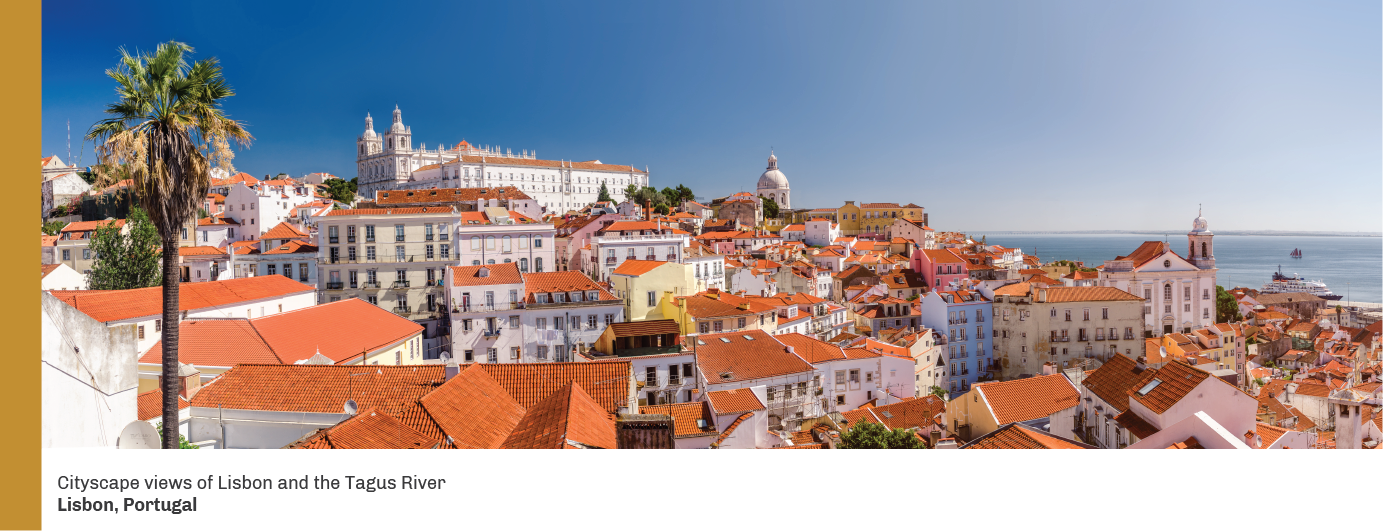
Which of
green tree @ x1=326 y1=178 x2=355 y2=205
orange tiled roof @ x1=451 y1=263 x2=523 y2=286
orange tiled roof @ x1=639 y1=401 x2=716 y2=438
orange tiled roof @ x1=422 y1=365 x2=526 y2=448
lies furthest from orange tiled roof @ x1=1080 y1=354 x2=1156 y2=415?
green tree @ x1=326 y1=178 x2=355 y2=205

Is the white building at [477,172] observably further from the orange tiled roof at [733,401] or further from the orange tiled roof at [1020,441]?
the orange tiled roof at [1020,441]

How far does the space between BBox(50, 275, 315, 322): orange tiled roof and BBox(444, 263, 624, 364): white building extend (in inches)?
Result: 123

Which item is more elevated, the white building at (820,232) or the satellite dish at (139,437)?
the white building at (820,232)

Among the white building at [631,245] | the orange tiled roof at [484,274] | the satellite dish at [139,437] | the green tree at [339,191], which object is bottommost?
the satellite dish at [139,437]

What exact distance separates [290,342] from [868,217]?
75.5 feet

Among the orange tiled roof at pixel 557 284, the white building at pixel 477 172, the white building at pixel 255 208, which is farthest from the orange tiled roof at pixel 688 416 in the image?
the white building at pixel 477 172

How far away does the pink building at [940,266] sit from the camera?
23.7 m

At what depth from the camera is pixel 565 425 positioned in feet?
12.5

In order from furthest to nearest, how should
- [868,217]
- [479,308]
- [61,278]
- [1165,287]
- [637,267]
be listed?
[868,217] → [1165,287] → [637,267] → [61,278] → [479,308]

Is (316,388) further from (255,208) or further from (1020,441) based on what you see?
(255,208)

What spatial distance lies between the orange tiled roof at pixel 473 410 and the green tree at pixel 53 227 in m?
19.1

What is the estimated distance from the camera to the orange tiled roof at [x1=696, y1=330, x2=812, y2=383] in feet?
35.8

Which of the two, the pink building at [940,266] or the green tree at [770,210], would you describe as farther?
the green tree at [770,210]

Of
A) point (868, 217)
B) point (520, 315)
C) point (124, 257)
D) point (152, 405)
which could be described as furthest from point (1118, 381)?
point (868, 217)
